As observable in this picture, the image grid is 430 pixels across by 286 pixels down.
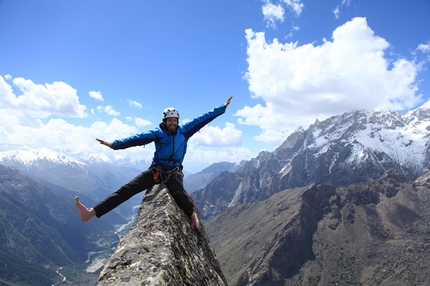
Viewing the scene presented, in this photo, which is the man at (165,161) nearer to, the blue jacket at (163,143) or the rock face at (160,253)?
the blue jacket at (163,143)

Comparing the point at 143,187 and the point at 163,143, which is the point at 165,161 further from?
the point at 143,187

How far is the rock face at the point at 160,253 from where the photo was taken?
579cm

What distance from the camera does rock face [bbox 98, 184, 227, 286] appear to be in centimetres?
579

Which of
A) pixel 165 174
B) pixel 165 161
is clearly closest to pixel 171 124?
pixel 165 161

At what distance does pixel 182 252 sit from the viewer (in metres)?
7.42

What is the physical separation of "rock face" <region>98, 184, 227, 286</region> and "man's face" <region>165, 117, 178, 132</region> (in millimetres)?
2449

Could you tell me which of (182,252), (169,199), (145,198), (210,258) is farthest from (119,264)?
(210,258)

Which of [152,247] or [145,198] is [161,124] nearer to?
[145,198]

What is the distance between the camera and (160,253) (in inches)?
260

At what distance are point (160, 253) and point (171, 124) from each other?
5.48 m

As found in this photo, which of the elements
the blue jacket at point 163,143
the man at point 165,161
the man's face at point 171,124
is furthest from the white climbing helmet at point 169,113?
the blue jacket at point 163,143

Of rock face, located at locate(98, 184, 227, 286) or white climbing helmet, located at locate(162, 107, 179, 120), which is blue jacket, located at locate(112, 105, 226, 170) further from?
rock face, located at locate(98, 184, 227, 286)

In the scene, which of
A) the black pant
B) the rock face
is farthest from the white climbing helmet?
the rock face

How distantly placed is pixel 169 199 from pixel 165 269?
3.58 metres
